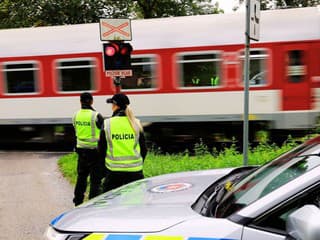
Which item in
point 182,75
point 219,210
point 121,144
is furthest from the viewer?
point 182,75

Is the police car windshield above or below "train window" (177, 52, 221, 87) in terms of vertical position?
below

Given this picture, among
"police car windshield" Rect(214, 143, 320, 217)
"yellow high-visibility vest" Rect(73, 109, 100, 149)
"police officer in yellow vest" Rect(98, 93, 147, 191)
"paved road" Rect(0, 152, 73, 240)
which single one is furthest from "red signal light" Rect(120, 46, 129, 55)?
"police car windshield" Rect(214, 143, 320, 217)

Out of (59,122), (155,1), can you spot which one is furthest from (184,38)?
(155,1)

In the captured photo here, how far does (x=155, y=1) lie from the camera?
2833 cm

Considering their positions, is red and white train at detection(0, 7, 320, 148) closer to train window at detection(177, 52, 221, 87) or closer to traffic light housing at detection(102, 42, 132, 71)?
train window at detection(177, 52, 221, 87)

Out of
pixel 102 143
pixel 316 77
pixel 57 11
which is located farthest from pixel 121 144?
pixel 57 11

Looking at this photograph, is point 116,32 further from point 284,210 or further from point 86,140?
point 284,210

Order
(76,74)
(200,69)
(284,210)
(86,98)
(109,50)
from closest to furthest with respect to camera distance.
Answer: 1. (284,210)
2. (86,98)
3. (109,50)
4. (200,69)
5. (76,74)

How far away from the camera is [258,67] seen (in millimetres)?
11148

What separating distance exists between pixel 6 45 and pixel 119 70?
684 cm

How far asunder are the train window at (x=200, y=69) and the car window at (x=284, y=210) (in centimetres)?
927

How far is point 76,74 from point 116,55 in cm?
510

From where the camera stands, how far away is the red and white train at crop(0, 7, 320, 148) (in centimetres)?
1099

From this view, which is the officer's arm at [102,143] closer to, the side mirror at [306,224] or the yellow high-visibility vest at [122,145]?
the yellow high-visibility vest at [122,145]
